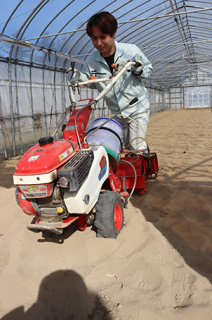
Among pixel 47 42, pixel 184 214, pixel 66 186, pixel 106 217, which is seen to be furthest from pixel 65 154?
pixel 47 42

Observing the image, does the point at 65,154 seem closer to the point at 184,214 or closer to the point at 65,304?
the point at 65,304

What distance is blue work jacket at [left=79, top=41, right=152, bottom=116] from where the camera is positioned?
2.51 meters

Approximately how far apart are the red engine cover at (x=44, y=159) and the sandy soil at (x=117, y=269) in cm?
70

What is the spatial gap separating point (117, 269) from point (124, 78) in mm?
1850

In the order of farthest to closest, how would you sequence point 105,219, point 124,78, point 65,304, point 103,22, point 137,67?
point 124,78, point 137,67, point 103,22, point 105,219, point 65,304

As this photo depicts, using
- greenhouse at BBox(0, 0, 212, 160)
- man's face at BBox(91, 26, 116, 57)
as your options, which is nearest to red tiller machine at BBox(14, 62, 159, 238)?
man's face at BBox(91, 26, 116, 57)

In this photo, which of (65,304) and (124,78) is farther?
(124,78)

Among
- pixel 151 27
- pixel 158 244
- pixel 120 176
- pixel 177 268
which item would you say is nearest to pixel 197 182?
pixel 120 176

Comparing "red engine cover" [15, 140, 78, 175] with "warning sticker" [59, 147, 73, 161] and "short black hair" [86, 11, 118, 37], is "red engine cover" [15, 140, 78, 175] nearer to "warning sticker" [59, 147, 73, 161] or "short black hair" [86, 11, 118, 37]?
"warning sticker" [59, 147, 73, 161]

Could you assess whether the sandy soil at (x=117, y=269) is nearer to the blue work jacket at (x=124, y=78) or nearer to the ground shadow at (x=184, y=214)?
the ground shadow at (x=184, y=214)

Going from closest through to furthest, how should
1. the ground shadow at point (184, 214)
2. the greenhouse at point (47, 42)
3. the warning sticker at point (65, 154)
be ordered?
1. the warning sticker at point (65, 154)
2. the ground shadow at point (184, 214)
3. the greenhouse at point (47, 42)

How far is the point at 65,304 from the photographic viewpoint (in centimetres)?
144

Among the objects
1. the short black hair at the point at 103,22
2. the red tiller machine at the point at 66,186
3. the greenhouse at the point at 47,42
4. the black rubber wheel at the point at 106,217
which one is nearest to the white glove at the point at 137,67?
the red tiller machine at the point at 66,186

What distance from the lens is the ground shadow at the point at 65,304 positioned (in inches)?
53.7
